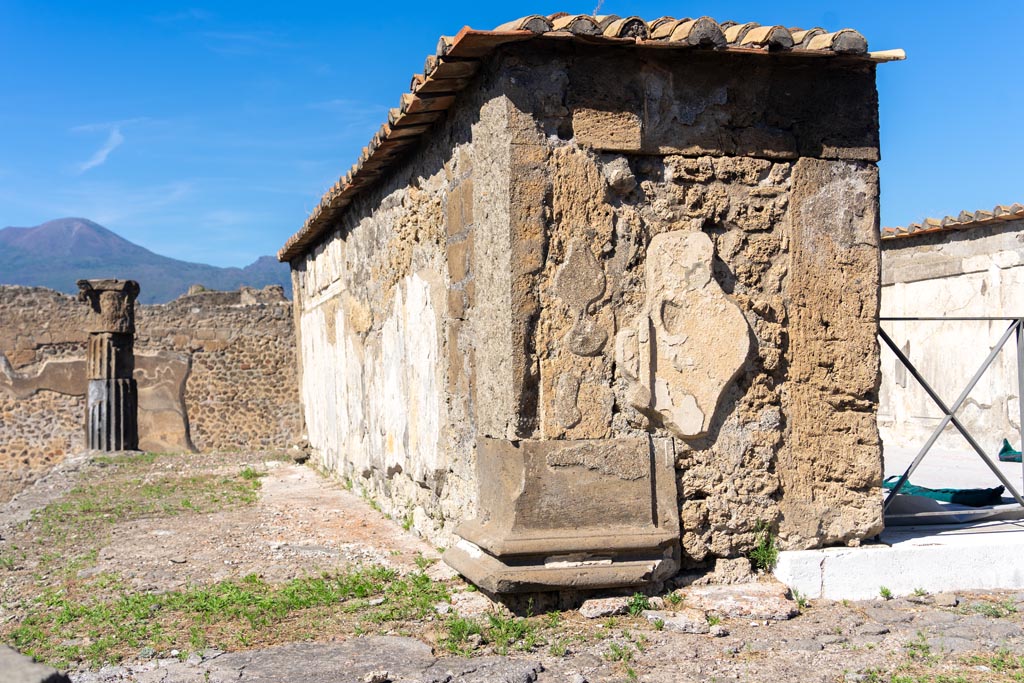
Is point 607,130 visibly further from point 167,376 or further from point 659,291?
point 167,376

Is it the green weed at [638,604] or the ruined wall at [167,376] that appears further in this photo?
the ruined wall at [167,376]

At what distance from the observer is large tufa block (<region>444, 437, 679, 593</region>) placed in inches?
155

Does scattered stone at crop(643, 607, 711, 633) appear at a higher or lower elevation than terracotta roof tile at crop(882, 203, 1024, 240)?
lower

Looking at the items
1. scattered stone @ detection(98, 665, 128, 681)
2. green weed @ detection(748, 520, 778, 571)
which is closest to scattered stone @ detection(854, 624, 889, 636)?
green weed @ detection(748, 520, 778, 571)

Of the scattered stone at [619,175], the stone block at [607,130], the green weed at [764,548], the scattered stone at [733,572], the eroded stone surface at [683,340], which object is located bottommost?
the scattered stone at [733,572]

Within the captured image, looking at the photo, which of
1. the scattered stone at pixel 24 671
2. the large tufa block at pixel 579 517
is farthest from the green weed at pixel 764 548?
the scattered stone at pixel 24 671

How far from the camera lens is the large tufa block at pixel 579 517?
3949 mm

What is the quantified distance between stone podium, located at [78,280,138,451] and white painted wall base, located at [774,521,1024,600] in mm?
10921

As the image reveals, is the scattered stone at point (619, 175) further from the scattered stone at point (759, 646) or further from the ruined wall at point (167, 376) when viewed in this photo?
the ruined wall at point (167, 376)

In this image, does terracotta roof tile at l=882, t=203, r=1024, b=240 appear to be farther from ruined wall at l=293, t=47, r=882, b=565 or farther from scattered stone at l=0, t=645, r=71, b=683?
scattered stone at l=0, t=645, r=71, b=683

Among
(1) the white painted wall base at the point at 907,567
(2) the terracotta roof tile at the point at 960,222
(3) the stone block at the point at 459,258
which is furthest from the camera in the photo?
(2) the terracotta roof tile at the point at 960,222

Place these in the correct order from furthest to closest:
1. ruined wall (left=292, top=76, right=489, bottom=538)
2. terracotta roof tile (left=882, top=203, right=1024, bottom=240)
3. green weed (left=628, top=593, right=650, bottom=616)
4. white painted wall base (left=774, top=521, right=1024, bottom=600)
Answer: terracotta roof tile (left=882, top=203, right=1024, bottom=240), ruined wall (left=292, top=76, right=489, bottom=538), white painted wall base (left=774, top=521, right=1024, bottom=600), green weed (left=628, top=593, right=650, bottom=616)

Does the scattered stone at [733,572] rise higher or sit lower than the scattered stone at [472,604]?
Answer: higher

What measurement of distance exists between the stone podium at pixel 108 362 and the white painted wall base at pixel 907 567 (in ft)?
35.8
